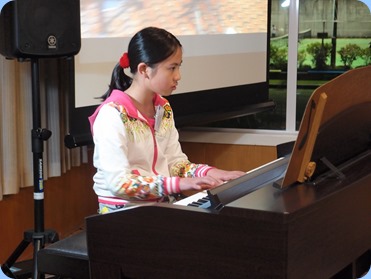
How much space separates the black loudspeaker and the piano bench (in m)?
1.04

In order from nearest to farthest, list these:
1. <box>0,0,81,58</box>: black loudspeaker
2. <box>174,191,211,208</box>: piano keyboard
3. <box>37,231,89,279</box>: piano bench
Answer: <box>174,191,211,208</box>: piano keyboard → <box>37,231,89,279</box>: piano bench → <box>0,0,81,58</box>: black loudspeaker

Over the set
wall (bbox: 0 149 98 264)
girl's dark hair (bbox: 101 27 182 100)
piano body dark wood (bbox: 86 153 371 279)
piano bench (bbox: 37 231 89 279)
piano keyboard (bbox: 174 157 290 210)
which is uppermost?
girl's dark hair (bbox: 101 27 182 100)

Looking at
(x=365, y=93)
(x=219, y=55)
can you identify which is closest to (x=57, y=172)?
(x=219, y=55)

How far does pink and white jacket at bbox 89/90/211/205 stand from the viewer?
7.07 feet

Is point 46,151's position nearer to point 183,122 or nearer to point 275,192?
point 183,122

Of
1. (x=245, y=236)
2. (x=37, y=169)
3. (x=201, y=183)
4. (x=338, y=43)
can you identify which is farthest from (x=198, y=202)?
(x=338, y=43)

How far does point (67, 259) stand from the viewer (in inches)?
82.0

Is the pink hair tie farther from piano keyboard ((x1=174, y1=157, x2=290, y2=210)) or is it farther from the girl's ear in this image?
piano keyboard ((x1=174, y1=157, x2=290, y2=210))

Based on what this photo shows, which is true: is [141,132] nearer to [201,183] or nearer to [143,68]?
[143,68]

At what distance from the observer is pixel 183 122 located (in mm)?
3992

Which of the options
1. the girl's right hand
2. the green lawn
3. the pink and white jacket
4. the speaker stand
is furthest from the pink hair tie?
the green lawn

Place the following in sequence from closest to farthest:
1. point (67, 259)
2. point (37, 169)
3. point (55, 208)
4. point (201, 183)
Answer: point (201, 183), point (67, 259), point (37, 169), point (55, 208)

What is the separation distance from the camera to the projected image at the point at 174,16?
3.38 m

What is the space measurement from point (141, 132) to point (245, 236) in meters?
0.87
